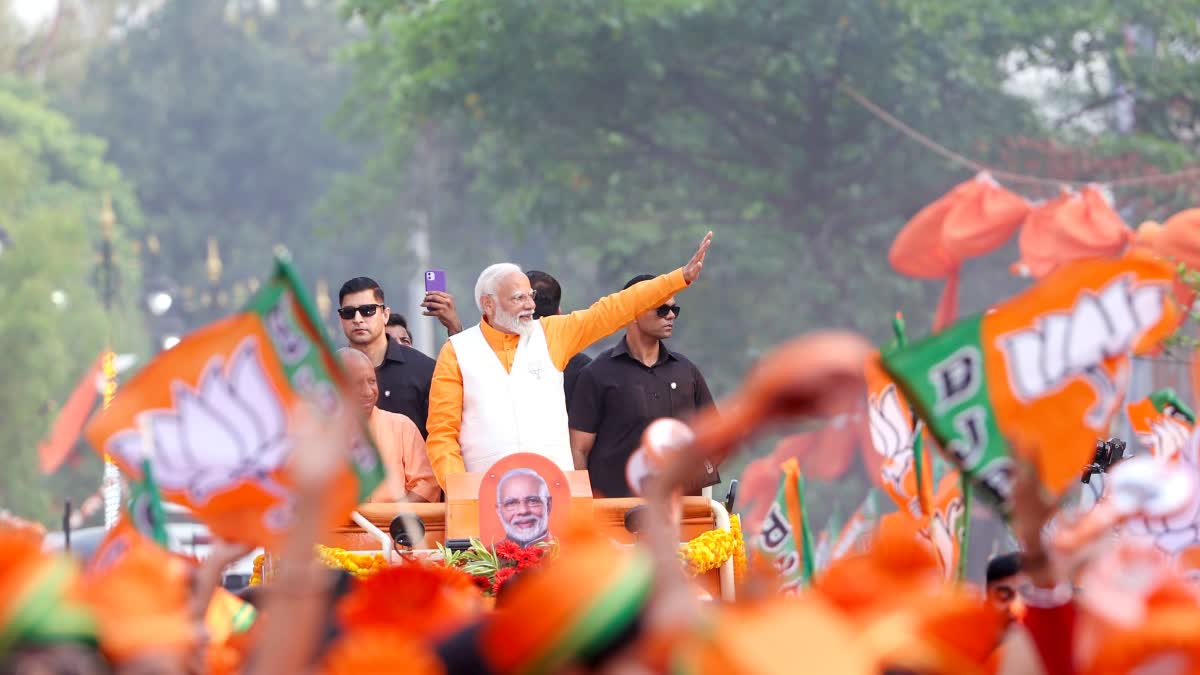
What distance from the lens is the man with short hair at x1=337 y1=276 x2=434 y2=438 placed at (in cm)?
991

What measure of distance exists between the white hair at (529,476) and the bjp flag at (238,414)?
300cm

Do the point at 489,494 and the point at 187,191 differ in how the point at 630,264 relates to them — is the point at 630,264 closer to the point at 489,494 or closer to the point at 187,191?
the point at 489,494

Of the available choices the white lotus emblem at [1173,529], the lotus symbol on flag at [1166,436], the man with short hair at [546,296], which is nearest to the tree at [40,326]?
the man with short hair at [546,296]

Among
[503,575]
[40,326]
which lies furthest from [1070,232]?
[40,326]

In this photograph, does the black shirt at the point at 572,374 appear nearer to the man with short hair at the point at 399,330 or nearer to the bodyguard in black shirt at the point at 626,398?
the bodyguard in black shirt at the point at 626,398

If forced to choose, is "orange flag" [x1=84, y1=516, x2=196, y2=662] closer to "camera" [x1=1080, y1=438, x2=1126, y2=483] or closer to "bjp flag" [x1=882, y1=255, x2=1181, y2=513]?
"bjp flag" [x1=882, y1=255, x2=1181, y2=513]

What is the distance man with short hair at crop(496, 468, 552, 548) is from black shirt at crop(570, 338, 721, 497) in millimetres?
1549

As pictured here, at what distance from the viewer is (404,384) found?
9961mm

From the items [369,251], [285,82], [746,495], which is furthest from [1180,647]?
[285,82]

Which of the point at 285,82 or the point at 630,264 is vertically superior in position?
the point at 285,82

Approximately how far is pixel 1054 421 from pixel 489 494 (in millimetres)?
3346

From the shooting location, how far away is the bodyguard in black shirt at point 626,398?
979 cm

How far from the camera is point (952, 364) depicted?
5102mm

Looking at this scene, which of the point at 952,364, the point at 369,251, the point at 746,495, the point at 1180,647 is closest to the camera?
the point at 1180,647
